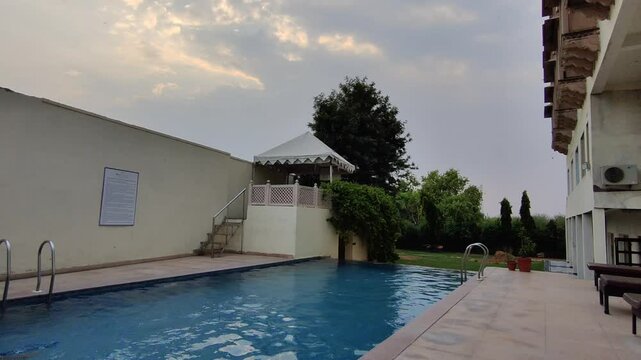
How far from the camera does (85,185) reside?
9430 millimetres

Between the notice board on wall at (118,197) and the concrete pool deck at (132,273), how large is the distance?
127 centimetres

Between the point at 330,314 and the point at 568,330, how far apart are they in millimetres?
3606

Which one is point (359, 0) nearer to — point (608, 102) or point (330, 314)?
point (608, 102)

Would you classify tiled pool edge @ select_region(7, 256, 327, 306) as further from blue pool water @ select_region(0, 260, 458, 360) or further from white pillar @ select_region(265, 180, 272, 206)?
white pillar @ select_region(265, 180, 272, 206)

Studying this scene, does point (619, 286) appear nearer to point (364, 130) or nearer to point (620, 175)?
point (620, 175)

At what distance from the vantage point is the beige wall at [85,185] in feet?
25.9

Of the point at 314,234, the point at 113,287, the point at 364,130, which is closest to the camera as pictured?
the point at 113,287

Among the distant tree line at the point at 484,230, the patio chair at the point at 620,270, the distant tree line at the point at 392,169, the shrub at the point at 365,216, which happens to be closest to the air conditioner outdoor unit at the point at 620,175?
the patio chair at the point at 620,270

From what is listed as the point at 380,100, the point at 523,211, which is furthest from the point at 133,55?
the point at 523,211

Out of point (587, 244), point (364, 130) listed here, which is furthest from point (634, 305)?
point (364, 130)

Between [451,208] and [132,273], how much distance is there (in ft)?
94.9

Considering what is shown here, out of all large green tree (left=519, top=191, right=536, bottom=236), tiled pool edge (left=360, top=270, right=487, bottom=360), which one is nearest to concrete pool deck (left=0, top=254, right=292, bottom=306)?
tiled pool edge (left=360, top=270, right=487, bottom=360)

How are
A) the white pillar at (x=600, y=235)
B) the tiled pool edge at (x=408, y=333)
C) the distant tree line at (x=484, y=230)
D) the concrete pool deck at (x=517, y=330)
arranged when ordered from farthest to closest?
1. the distant tree line at (x=484, y=230)
2. the white pillar at (x=600, y=235)
3. the concrete pool deck at (x=517, y=330)
4. the tiled pool edge at (x=408, y=333)

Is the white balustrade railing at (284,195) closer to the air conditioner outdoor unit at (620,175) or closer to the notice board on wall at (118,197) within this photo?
the notice board on wall at (118,197)
